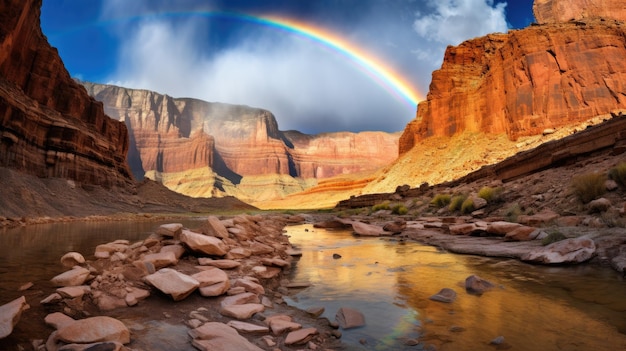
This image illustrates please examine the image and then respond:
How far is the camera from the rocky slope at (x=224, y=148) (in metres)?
152

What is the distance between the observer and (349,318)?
3.50 m

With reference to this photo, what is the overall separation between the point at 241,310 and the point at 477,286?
10.5 ft

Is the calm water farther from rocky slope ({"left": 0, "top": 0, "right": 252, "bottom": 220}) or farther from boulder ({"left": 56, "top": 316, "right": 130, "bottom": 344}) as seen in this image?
rocky slope ({"left": 0, "top": 0, "right": 252, "bottom": 220})

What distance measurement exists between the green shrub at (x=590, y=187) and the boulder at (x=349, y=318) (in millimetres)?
10502

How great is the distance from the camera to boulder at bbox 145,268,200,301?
12.0ft

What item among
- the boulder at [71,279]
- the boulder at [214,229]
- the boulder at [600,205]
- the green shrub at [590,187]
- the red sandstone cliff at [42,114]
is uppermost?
the red sandstone cliff at [42,114]

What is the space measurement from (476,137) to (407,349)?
2401 inches

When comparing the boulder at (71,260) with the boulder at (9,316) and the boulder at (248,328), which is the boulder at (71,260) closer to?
the boulder at (9,316)

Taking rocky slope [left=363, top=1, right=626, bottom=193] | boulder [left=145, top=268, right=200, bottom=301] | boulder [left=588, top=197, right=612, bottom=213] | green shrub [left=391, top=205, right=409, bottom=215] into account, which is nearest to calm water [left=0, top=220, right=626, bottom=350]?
boulder [left=145, top=268, right=200, bottom=301]

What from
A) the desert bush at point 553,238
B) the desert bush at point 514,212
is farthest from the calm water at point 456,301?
the desert bush at point 514,212

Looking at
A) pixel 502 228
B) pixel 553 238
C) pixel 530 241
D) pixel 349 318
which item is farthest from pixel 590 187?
pixel 349 318

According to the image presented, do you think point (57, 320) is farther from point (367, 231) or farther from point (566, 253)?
point (367, 231)

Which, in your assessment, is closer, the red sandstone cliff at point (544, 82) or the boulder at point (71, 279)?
the boulder at point (71, 279)

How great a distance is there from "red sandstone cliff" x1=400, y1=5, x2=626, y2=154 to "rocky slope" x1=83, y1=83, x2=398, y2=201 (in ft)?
280
